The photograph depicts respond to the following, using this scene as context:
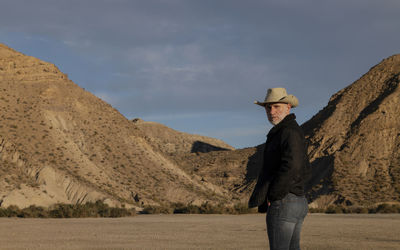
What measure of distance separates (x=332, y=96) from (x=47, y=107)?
142 ft

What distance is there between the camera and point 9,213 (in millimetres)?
31719

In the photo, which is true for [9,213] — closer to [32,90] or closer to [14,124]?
[14,124]

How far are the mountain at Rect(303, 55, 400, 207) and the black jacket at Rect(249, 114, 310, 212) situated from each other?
47.8 meters

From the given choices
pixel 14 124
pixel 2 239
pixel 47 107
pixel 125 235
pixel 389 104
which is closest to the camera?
pixel 2 239

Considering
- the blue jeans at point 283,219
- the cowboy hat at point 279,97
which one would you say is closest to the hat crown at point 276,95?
the cowboy hat at point 279,97

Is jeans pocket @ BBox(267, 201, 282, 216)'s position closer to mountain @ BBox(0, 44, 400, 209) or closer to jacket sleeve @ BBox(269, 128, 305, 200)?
jacket sleeve @ BBox(269, 128, 305, 200)

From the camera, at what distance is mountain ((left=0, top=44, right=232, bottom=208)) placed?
4266 cm

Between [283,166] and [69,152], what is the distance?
152ft

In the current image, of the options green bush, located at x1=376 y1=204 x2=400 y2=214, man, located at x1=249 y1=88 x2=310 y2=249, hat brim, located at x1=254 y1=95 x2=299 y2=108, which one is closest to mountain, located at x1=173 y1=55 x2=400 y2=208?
green bush, located at x1=376 y1=204 x2=400 y2=214

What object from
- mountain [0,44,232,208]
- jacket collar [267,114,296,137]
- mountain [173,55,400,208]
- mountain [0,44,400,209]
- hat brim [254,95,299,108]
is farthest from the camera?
mountain [173,55,400,208]

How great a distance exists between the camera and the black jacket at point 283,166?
5094mm

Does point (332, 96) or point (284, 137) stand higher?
point (332, 96)

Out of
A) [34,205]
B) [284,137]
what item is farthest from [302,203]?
[34,205]

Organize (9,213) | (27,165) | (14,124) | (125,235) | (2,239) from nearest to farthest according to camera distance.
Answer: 1. (2,239)
2. (125,235)
3. (9,213)
4. (27,165)
5. (14,124)
